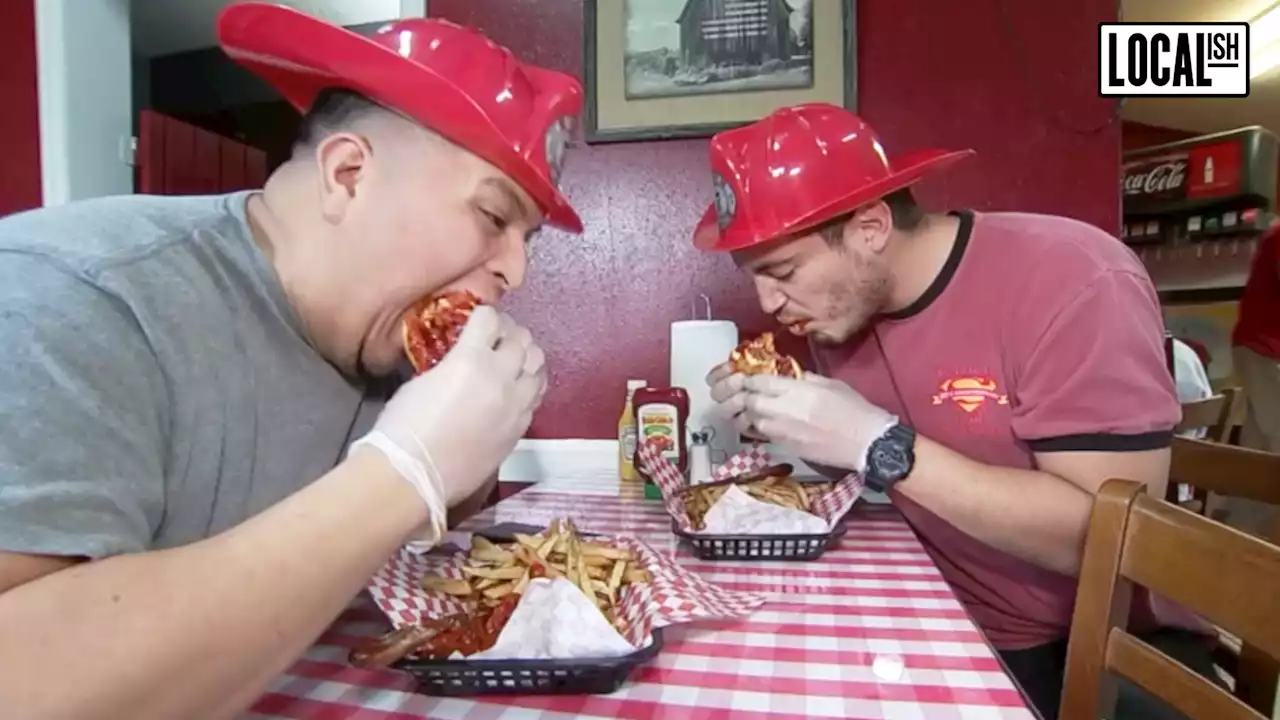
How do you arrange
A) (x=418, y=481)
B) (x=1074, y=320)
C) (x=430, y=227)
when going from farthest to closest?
(x=1074, y=320)
(x=430, y=227)
(x=418, y=481)

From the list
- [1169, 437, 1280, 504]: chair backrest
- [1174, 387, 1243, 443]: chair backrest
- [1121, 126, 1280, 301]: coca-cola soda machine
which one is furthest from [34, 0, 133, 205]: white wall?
[1121, 126, 1280, 301]: coca-cola soda machine

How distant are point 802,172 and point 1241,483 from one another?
2.99ft

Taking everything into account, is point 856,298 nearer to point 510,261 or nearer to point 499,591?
point 510,261

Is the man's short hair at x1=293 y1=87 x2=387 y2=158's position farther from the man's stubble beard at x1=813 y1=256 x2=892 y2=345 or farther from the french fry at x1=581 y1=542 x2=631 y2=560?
the man's stubble beard at x1=813 y1=256 x2=892 y2=345

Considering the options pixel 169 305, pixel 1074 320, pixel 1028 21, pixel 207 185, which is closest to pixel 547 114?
pixel 169 305

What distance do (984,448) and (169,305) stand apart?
1.31 meters

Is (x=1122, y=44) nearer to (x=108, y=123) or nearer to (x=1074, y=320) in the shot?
(x=1074, y=320)

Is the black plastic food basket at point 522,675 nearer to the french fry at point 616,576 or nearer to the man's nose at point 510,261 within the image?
the french fry at point 616,576

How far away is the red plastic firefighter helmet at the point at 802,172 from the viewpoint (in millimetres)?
1485

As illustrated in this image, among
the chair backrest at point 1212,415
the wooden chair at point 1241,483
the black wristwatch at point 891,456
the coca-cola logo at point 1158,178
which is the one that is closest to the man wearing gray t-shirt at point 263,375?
the black wristwatch at point 891,456

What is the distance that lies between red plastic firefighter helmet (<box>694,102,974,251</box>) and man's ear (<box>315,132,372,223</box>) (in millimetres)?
805

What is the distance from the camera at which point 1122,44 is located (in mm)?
2146

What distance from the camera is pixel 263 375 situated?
84 centimetres

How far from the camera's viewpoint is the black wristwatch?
1327 mm
